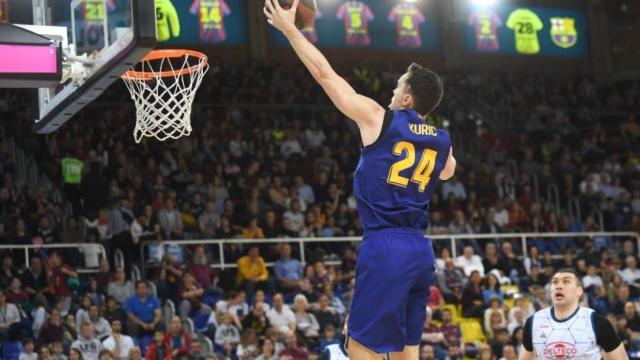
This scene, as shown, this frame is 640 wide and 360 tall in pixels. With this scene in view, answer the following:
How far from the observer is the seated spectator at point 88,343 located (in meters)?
13.2

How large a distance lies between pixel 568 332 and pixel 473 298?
28.4 ft

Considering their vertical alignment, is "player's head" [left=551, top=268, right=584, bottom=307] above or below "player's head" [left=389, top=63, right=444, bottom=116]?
below

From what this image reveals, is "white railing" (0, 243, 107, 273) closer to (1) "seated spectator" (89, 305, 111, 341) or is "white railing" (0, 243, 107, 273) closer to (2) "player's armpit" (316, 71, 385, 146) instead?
(1) "seated spectator" (89, 305, 111, 341)

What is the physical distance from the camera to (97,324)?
1367 cm

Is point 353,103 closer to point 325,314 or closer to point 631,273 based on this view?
point 325,314

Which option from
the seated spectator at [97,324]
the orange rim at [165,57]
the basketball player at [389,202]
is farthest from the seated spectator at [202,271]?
the basketball player at [389,202]

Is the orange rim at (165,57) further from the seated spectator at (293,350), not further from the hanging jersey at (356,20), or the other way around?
the hanging jersey at (356,20)

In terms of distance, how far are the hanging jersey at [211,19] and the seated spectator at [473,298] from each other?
8.88 metres

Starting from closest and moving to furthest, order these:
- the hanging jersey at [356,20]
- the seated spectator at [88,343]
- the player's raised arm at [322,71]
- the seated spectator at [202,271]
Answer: the player's raised arm at [322,71], the seated spectator at [88,343], the seated spectator at [202,271], the hanging jersey at [356,20]

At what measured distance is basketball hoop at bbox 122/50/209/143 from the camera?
27.4 ft

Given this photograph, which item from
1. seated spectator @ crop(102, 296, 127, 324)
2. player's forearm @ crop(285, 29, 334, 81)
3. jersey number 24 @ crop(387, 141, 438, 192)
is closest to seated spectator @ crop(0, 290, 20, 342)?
seated spectator @ crop(102, 296, 127, 324)

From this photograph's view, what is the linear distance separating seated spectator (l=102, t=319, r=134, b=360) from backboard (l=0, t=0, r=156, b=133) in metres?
6.43

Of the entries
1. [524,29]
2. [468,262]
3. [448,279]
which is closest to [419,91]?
[448,279]

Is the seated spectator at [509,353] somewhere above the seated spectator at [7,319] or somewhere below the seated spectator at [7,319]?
below
